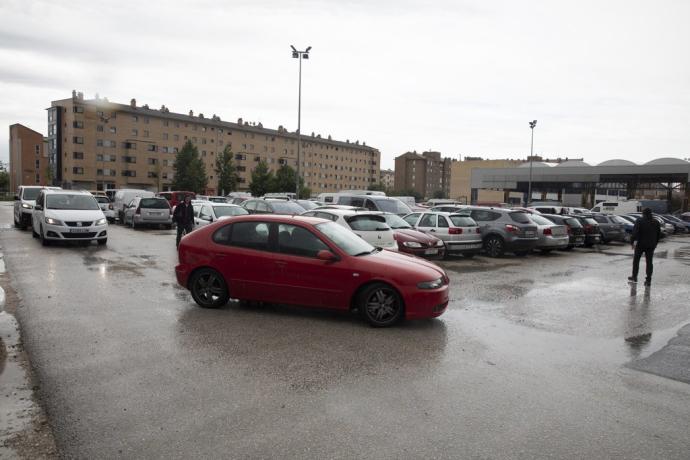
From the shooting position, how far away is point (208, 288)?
25.4ft

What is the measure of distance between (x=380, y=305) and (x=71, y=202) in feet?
43.0

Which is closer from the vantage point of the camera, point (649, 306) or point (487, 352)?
point (487, 352)

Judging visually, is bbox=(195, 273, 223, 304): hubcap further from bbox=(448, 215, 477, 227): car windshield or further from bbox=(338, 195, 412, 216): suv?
bbox=(338, 195, 412, 216): suv

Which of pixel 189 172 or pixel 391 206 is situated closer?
pixel 391 206

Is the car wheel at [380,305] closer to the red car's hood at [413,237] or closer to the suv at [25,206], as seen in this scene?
the red car's hood at [413,237]

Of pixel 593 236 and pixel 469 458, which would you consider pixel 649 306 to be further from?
pixel 593 236

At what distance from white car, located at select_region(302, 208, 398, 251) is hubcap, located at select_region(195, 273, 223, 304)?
4.50 m

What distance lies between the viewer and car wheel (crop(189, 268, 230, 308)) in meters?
7.67

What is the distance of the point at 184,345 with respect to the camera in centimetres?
593

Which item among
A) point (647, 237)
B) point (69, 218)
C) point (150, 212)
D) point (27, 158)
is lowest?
point (150, 212)

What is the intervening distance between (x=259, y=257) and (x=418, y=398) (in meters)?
3.58

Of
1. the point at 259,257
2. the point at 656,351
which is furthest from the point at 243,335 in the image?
the point at 656,351

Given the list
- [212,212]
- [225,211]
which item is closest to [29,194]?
[212,212]

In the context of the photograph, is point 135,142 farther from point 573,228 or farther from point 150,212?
point 573,228
